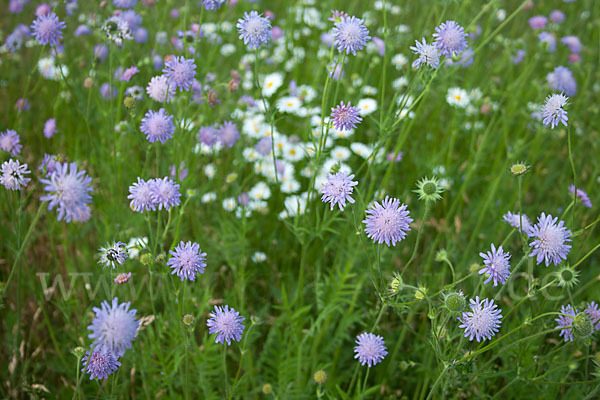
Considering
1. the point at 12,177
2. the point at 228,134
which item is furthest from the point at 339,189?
the point at 228,134

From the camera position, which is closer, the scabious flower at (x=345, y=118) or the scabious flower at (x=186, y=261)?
the scabious flower at (x=186, y=261)

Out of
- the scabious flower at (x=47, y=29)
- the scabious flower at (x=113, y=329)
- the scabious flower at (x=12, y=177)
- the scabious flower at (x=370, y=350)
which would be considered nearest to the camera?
the scabious flower at (x=113, y=329)

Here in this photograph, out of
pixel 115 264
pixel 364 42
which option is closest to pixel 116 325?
pixel 115 264

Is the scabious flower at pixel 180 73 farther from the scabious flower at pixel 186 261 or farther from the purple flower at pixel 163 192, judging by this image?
the scabious flower at pixel 186 261

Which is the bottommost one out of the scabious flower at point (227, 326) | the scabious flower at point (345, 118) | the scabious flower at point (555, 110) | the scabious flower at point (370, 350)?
the scabious flower at point (227, 326)

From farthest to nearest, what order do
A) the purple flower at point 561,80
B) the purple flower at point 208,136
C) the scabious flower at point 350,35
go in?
the purple flower at point 561,80 < the purple flower at point 208,136 < the scabious flower at point 350,35

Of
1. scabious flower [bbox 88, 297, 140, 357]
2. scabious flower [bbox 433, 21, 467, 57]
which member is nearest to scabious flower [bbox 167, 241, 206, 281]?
scabious flower [bbox 88, 297, 140, 357]

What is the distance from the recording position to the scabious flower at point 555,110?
143 centimetres

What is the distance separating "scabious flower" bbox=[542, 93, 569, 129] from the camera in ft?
4.70

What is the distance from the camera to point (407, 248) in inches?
98.0

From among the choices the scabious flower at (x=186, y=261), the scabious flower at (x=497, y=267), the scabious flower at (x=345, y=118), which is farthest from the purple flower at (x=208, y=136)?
the scabious flower at (x=497, y=267)

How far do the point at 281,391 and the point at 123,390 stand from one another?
25.1 inches

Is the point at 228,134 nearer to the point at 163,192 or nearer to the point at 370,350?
the point at 163,192

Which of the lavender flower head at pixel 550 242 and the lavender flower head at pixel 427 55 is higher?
the lavender flower head at pixel 427 55
